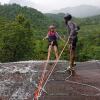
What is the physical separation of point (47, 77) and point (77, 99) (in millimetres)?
2202

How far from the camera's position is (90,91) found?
868 centimetres

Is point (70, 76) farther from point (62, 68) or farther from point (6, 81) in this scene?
point (6, 81)

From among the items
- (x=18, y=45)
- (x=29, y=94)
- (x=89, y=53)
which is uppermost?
(x=29, y=94)

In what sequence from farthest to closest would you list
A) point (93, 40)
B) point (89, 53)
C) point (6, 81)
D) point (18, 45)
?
point (93, 40) → point (89, 53) → point (18, 45) → point (6, 81)

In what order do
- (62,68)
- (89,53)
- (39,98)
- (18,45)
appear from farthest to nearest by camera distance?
(89,53) → (18,45) → (62,68) → (39,98)

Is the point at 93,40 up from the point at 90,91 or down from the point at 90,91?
down

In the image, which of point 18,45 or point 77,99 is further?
point 18,45

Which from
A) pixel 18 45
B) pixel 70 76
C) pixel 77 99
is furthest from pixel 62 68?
pixel 18 45

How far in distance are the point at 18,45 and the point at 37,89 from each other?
3424 cm

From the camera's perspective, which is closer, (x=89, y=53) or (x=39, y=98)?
(x=39, y=98)

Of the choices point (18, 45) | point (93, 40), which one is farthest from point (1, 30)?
point (93, 40)

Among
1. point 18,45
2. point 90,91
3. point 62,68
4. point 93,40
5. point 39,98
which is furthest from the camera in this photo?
point 93,40

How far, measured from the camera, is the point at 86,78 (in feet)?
33.3

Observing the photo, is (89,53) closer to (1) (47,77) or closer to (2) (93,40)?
(2) (93,40)
